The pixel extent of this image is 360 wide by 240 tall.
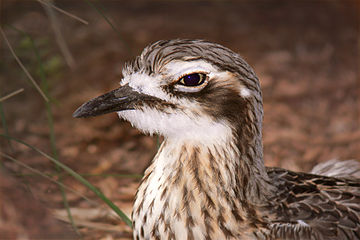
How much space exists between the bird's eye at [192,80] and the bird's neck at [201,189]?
29cm

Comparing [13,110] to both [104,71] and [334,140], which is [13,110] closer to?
[104,71]

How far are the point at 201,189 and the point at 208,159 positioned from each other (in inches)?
5.8

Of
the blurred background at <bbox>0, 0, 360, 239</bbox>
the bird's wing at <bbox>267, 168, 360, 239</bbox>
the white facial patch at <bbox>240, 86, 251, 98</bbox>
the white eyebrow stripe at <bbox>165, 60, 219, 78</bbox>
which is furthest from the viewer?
the blurred background at <bbox>0, 0, 360, 239</bbox>

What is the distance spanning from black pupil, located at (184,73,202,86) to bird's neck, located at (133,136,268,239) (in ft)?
0.94

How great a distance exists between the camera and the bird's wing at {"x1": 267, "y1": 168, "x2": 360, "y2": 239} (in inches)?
107

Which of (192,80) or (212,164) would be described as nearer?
(192,80)

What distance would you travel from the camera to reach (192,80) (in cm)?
250

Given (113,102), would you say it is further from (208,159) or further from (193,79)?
(208,159)

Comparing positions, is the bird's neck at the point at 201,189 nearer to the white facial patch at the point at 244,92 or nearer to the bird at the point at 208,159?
the bird at the point at 208,159

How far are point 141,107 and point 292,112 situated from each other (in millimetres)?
3501

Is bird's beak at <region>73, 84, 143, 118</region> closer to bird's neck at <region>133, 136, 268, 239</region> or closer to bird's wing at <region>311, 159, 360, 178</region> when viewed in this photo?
bird's neck at <region>133, 136, 268, 239</region>

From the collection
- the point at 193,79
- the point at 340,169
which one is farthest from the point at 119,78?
the point at 193,79

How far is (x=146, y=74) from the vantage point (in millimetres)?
2545

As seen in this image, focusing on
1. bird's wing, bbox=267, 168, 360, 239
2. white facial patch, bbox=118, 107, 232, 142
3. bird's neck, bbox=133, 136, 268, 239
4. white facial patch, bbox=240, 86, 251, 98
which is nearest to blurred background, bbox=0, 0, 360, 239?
bird's neck, bbox=133, 136, 268, 239
